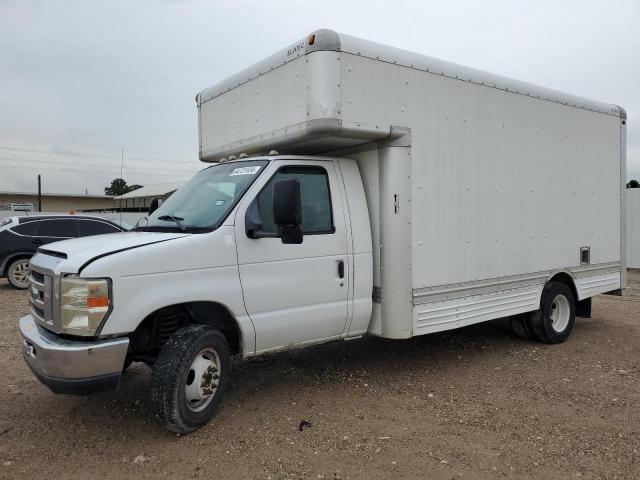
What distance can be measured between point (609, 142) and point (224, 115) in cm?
536

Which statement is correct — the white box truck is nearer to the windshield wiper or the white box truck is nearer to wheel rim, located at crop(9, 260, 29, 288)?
the windshield wiper

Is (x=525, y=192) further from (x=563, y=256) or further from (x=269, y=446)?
(x=269, y=446)

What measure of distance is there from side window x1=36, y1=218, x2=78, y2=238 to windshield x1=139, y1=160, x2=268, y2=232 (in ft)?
28.9

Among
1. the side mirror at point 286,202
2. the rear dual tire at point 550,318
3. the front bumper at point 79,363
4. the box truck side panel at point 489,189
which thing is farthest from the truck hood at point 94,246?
the rear dual tire at point 550,318

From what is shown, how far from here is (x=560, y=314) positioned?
7117 millimetres

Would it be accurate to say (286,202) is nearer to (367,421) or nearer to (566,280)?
(367,421)

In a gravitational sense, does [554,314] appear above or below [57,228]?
below

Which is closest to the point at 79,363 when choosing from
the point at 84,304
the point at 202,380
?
the point at 84,304

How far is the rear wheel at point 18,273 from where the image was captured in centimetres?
1209

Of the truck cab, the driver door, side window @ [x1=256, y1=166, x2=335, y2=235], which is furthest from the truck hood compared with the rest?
side window @ [x1=256, y1=166, x2=335, y2=235]

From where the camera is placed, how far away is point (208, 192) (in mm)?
4816

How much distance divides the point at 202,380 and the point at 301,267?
126cm

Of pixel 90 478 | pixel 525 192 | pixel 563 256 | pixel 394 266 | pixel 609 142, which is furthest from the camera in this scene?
pixel 609 142

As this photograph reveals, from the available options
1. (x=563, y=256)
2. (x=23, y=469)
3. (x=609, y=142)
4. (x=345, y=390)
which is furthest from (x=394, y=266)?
(x=609, y=142)
